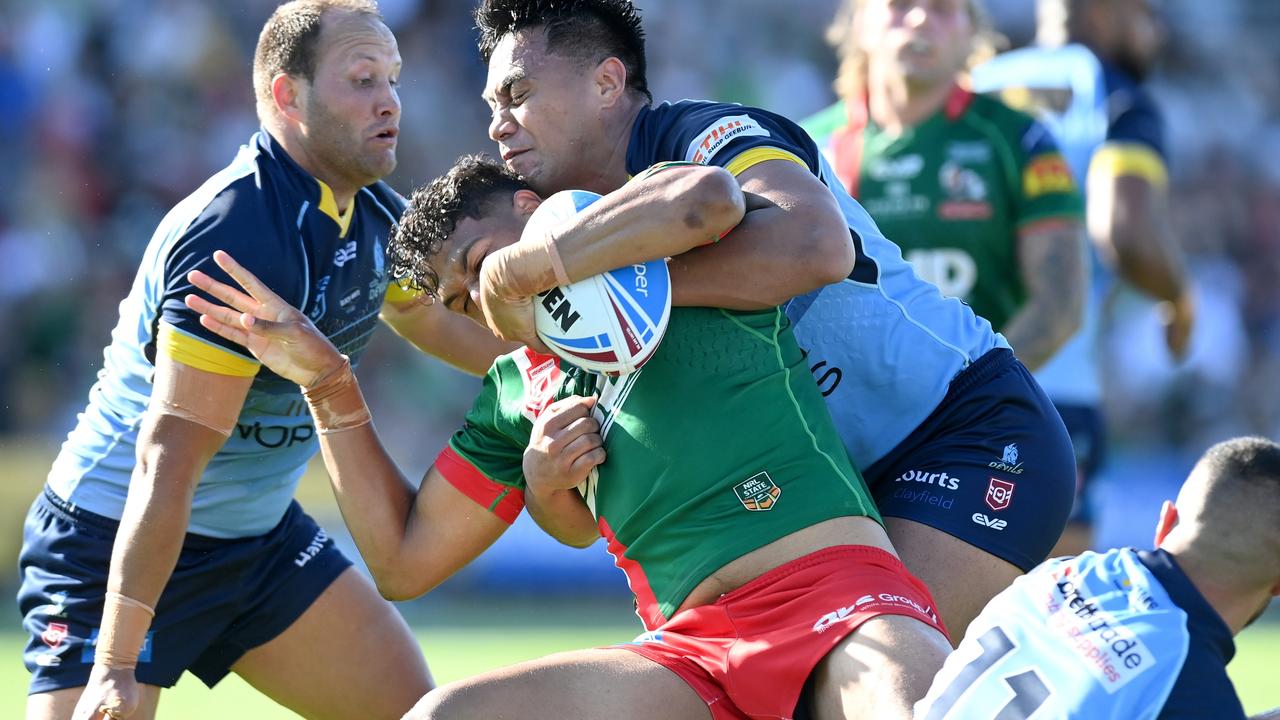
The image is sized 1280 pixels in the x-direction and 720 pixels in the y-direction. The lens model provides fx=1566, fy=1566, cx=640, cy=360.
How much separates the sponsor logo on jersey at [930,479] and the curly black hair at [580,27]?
4.06 feet

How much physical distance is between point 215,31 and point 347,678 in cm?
1048

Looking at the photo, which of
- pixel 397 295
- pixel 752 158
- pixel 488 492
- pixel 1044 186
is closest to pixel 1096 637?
pixel 752 158

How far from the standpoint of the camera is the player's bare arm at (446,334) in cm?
527

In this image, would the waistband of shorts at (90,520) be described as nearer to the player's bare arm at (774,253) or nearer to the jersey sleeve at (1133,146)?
the player's bare arm at (774,253)

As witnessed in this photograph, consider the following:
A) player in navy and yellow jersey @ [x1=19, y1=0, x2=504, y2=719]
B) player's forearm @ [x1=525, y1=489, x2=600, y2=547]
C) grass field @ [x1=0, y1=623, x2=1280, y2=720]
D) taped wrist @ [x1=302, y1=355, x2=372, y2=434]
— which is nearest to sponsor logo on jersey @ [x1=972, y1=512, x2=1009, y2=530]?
player's forearm @ [x1=525, y1=489, x2=600, y2=547]

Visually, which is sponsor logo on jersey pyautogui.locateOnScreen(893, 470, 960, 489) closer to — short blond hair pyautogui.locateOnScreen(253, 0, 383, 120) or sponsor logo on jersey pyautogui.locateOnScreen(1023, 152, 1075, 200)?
short blond hair pyautogui.locateOnScreen(253, 0, 383, 120)

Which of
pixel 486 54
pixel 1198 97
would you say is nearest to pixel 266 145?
pixel 486 54

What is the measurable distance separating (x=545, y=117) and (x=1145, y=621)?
1.94 meters

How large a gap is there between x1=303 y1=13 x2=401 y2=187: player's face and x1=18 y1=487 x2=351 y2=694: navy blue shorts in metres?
1.27

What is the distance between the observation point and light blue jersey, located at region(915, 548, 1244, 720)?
3008mm

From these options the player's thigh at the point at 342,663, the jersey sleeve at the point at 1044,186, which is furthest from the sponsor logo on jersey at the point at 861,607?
the jersey sleeve at the point at 1044,186

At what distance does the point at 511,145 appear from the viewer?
4066 mm

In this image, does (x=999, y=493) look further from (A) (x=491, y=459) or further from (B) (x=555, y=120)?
(B) (x=555, y=120)

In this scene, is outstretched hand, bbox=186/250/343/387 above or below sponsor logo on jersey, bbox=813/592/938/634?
above
